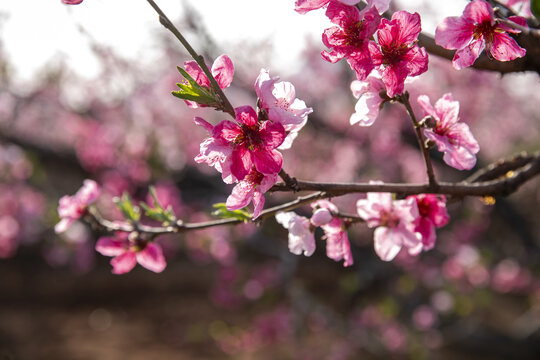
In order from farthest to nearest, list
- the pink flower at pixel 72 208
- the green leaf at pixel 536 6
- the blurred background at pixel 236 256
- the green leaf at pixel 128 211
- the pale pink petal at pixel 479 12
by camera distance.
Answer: the blurred background at pixel 236 256
the pink flower at pixel 72 208
the green leaf at pixel 128 211
the pale pink petal at pixel 479 12
the green leaf at pixel 536 6

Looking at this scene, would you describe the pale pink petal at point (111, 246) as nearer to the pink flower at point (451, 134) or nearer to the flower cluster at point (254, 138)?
the flower cluster at point (254, 138)

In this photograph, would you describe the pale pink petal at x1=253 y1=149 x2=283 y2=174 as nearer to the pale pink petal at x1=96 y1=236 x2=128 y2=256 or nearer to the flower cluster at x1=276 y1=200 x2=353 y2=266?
the flower cluster at x1=276 y1=200 x2=353 y2=266

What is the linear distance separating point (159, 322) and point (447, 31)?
23.4ft

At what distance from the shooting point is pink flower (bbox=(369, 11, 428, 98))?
0.85 metres

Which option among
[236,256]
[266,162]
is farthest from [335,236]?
[236,256]

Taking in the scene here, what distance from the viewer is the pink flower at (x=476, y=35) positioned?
0.82 meters

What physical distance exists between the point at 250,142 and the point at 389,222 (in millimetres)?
436

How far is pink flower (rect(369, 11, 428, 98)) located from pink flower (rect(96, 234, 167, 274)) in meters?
0.79

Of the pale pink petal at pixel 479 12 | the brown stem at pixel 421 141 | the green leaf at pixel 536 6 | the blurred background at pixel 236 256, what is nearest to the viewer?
the green leaf at pixel 536 6

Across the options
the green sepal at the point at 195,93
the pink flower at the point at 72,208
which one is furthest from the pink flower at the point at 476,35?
the pink flower at the point at 72,208

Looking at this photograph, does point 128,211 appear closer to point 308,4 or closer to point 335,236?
point 335,236

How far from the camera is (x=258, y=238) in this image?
4672 millimetres

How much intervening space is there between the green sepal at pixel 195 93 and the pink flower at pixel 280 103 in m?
0.09

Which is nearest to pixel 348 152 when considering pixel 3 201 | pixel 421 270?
pixel 421 270
